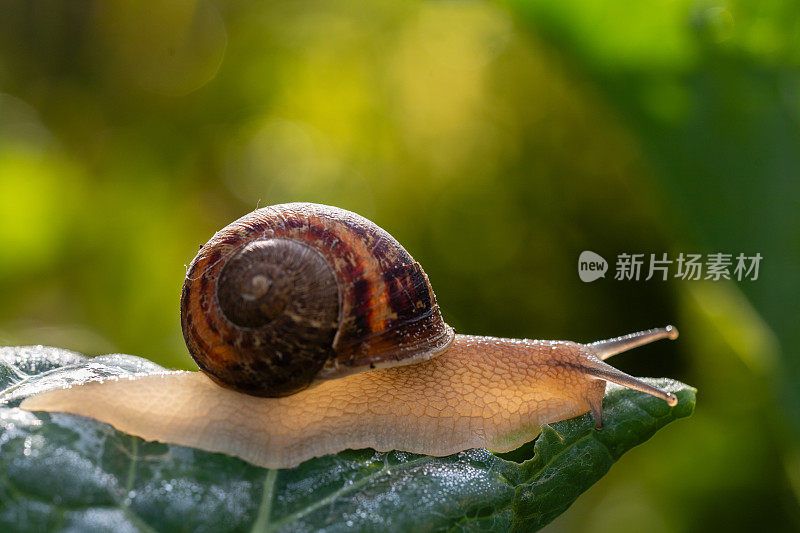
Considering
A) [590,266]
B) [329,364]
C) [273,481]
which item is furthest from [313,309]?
[590,266]

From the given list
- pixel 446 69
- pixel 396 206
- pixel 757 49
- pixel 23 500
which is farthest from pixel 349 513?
pixel 446 69

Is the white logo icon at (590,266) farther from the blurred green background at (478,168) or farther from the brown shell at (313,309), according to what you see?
the brown shell at (313,309)

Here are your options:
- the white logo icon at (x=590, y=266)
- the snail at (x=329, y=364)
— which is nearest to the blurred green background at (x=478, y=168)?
the white logo icon at (x=590, y=266)

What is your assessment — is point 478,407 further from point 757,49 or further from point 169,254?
point 169,254

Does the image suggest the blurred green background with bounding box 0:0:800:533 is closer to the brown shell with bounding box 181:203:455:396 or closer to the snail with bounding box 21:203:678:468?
the snail with bounding box 21:203:678:468

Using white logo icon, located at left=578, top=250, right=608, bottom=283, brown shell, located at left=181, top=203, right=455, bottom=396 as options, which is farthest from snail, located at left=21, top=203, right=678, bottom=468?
white logo icon, located at left=578, top=250, right=608, bottom=283
